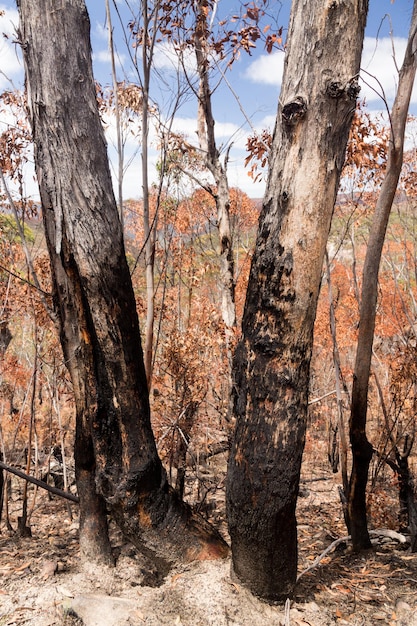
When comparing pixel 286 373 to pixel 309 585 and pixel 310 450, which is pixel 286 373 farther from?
pixel 310 450

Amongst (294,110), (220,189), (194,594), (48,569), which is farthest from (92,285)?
(220,189)

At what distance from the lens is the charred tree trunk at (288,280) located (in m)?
Answer: 2.08

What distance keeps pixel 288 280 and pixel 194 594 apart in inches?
68.9

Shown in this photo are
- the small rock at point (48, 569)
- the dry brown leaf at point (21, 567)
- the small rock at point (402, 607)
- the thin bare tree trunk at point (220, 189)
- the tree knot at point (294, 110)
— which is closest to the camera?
the tree knot at point (294, 110)

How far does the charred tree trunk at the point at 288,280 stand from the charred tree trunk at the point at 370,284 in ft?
1.76

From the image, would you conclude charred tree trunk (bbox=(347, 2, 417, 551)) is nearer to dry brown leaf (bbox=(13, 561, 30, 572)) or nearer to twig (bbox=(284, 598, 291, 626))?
twig (bbox=(284, 598, 291, 626))

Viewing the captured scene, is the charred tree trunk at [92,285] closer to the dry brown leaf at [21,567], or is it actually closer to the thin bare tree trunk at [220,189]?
the dry brown leaf at [21,567]

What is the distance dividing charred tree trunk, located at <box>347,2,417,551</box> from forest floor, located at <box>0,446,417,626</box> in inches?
18.0

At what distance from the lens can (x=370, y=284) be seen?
2.73 metres

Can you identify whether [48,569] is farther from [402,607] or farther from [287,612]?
[402,607]

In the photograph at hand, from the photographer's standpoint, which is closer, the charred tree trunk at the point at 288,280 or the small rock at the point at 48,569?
the charred tree trunk at the point at 288,280

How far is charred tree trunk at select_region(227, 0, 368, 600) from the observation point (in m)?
2.08

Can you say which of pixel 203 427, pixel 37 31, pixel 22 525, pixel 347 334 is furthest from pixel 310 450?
pixel 37 31

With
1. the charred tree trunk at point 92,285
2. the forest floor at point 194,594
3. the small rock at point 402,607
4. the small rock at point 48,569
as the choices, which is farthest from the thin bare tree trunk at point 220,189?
the small rock at point 402,607
